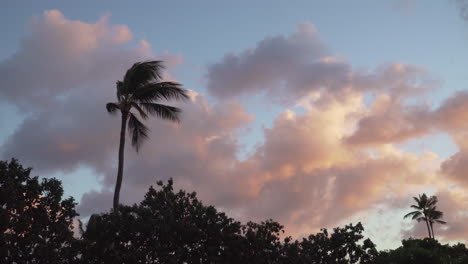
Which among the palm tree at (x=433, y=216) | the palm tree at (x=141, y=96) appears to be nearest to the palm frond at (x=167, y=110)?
the palm tree at (x=141, y=96)

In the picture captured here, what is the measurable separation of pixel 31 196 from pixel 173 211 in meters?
6.12

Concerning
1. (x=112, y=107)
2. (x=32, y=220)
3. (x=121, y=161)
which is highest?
(x=112, y=107)

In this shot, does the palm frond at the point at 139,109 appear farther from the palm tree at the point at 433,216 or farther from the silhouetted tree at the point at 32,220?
the palm tree at the point at 433,216

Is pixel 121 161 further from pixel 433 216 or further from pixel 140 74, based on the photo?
pixel 433 216

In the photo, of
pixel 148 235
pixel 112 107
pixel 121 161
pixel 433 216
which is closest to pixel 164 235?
pixel 148 235

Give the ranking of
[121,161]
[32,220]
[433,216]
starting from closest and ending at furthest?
[32,220] → [121,161] → [433,216]

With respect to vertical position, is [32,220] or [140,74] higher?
[140,74]

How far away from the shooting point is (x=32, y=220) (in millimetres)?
19422

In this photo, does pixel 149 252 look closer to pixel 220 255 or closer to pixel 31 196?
pixel 220 255

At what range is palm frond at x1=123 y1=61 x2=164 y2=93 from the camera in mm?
24484

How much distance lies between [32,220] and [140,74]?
9187 millimetres

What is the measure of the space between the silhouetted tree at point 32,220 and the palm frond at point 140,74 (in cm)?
640

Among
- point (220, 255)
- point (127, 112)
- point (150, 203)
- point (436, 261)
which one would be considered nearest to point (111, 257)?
point (150, 203)

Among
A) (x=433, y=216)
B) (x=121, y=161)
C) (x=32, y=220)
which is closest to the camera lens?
(x=32, y=220)
